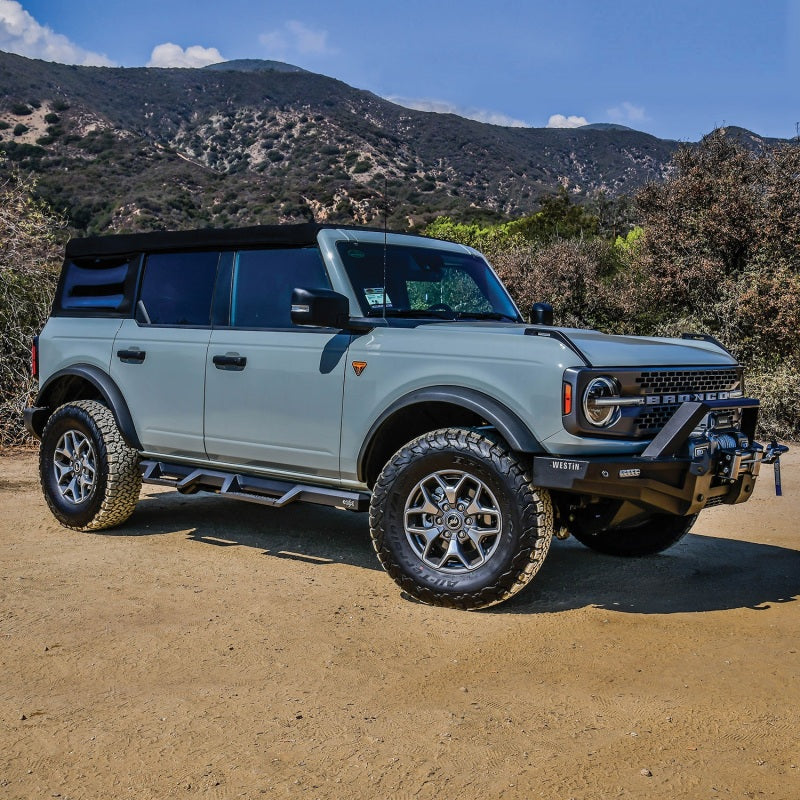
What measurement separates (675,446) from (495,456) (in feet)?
2.80

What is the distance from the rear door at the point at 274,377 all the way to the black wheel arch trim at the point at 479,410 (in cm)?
38

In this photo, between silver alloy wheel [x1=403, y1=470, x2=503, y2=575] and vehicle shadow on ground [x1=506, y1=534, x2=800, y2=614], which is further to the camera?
vehicle shadow on ground [x1=506, y1=534, x2=800, y2=614]

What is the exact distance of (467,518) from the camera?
4.81 metres

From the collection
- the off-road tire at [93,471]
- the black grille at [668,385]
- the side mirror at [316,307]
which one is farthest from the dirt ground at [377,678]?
the side mirror at [316,307]

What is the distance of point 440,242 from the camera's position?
20.6ft

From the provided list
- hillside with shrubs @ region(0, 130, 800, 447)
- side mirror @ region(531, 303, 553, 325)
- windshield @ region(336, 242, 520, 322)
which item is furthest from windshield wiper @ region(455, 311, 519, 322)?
hillside with shrubs @ region(0, 130, 800, 447)

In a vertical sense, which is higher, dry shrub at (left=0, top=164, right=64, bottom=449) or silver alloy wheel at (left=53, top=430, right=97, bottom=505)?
dry shrub at (left=0, top=164, right=64, bottom=449)

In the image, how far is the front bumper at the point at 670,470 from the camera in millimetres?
4418

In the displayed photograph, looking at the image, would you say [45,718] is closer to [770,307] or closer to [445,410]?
[445,410]

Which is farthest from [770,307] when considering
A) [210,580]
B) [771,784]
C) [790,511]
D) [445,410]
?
[771,784]

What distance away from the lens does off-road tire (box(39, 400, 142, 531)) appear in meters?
6.41

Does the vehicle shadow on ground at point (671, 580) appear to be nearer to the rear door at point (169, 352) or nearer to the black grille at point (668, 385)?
the black grille at point (668, 385)

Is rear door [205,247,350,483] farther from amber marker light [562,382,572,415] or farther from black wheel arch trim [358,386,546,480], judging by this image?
amber marker light [562,382,572,415]

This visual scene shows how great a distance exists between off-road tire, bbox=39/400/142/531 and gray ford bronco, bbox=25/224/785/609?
2 cm
